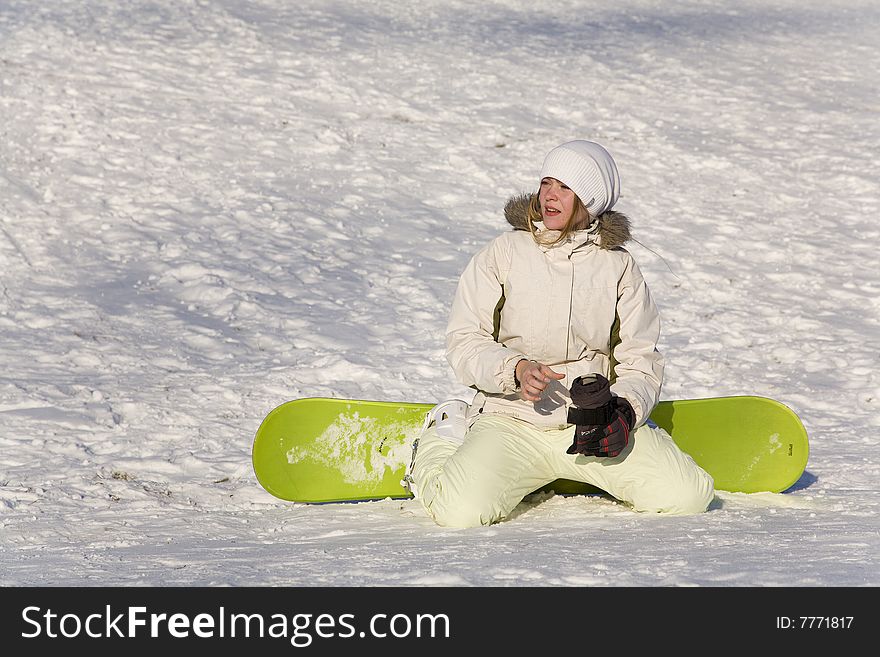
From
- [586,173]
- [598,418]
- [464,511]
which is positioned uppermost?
[586,173]

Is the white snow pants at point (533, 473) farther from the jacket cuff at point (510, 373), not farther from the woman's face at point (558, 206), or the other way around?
the woman's face at point (558, 206)

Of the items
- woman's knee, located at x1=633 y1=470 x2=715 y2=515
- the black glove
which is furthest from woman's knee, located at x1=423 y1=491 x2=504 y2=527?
woman's knee, located at x1=633 y1=470 x2=715 y2=515

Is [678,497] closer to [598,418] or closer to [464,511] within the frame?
[598,418]

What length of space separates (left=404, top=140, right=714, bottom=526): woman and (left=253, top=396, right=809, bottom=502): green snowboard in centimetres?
41

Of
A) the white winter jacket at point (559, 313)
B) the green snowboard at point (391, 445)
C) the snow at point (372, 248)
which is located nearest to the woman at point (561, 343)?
the white winter jacket at point (559, 313)

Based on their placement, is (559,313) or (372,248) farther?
(372,248)

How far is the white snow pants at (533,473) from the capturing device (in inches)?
146

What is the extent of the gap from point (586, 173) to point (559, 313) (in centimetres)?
49

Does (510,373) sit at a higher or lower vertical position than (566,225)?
lower

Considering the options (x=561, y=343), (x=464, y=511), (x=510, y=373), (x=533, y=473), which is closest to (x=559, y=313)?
(x=561, y=343)

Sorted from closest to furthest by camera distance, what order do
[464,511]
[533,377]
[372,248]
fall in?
[533,377]
[464,511]
[372,248]

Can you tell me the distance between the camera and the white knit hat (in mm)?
3807

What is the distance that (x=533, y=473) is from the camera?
386 centimetres
